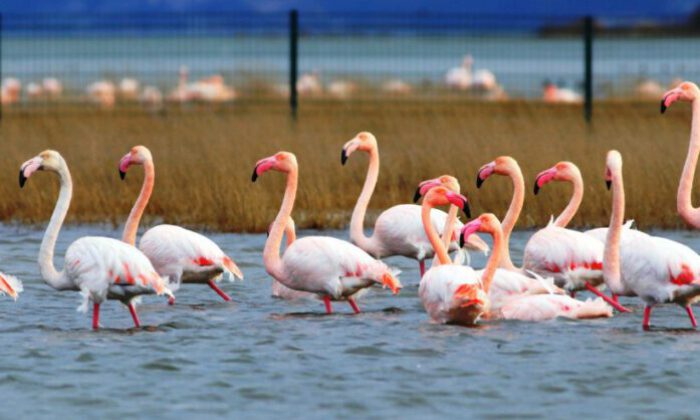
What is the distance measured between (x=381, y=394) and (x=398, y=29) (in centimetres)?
1545

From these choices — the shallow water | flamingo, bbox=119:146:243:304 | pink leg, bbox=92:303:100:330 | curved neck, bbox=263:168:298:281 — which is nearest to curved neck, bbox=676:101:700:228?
the shallow water

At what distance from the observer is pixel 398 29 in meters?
22.9

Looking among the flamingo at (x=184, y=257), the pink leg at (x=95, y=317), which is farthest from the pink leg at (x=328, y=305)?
the pink leg at (x=95, y=317)

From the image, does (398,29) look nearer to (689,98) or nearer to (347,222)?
(347,222)

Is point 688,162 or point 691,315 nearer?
point 691,315

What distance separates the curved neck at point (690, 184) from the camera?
10.9 meters

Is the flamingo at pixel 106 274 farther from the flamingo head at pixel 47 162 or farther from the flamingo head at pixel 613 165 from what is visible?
the flamingo head at pixel 613 165

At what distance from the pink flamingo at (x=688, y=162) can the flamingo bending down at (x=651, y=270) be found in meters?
1.17

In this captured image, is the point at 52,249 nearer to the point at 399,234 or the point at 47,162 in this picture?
the point at 47,162

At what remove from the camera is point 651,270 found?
9.36 m

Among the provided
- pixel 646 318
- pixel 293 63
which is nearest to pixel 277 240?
pixel 646 318

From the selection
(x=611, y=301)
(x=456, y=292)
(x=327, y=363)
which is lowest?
(x=327, y=363)

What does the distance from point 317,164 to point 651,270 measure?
270 inches

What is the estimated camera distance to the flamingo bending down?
30.4 feet
